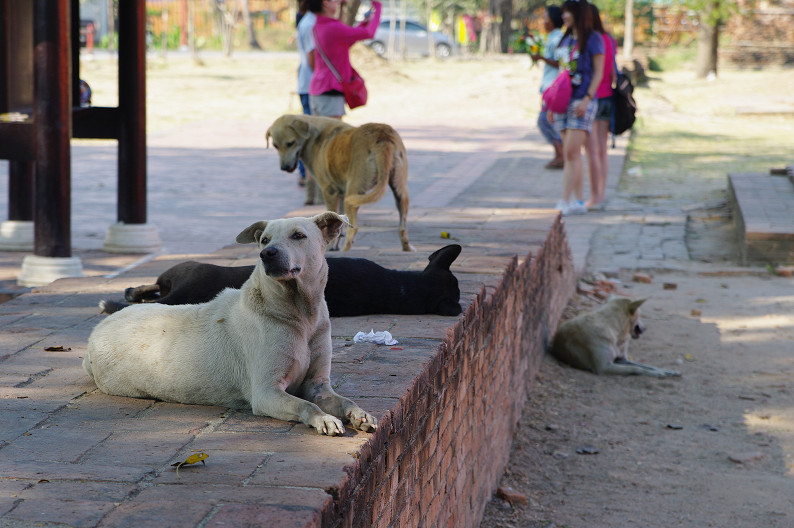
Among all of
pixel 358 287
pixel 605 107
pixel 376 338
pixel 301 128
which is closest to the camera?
pixel 376 338

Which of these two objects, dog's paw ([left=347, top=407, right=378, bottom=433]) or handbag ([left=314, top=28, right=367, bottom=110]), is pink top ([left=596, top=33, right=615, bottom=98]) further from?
dog's paw ([left=347, top=407, right=378, bottom=433])

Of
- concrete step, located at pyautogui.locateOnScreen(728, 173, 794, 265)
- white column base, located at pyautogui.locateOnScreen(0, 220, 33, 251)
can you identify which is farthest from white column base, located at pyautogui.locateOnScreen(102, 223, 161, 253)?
concrete step, located at pyautogui.locateOnScreen(728, 173, 794, 265)

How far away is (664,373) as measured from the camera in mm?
6980

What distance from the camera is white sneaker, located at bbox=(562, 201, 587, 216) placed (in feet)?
38.3

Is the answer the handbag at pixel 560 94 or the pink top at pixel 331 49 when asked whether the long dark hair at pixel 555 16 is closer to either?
the handbag at pixel 560 94

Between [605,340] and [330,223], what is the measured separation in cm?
403

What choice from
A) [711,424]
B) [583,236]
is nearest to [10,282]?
[711,424]

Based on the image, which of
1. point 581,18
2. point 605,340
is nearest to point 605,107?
point 581,18

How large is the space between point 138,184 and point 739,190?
24.5 ft

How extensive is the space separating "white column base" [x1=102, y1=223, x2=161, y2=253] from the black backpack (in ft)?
19.4

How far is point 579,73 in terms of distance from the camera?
34.1ft

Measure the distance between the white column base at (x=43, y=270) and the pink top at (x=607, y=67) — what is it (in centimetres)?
638

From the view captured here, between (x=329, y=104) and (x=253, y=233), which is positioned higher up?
(x=329, y=104)

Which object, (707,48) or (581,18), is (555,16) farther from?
(707,48)
